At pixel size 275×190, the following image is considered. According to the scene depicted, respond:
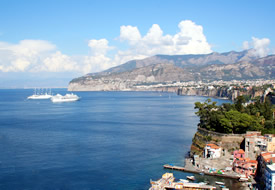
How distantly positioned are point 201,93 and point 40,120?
113268 millimetres

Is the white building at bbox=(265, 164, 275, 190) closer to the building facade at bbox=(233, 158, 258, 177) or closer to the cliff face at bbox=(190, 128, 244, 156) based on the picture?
the building facade at bbox=(233, 158, 258, 177)

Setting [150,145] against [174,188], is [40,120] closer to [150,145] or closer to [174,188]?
[150,145]

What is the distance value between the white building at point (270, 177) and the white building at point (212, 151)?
6398 millimetres

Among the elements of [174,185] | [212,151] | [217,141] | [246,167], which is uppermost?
[217,141]

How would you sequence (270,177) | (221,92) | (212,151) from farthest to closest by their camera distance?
(221,92) < (212,151) < (270,177)

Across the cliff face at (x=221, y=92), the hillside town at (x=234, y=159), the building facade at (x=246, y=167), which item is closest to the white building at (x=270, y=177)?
the hillside town at (x=234, y=159)

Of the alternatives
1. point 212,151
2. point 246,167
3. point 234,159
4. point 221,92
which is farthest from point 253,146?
point 221,92

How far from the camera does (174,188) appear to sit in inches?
1025

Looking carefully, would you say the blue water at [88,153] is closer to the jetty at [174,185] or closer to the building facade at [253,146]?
the jetty at [174,185]

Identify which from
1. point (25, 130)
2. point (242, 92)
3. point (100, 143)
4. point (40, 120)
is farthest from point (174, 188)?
point (242, 92)

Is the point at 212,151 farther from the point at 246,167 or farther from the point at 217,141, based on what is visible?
the point at 246,167

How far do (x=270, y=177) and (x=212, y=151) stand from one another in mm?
7648

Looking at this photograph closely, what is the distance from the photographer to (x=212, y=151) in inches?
1254

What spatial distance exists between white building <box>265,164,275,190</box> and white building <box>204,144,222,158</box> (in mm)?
6398
